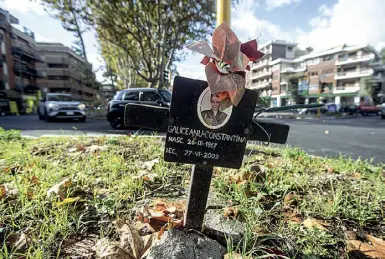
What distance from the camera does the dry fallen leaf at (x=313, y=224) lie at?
3.80ft

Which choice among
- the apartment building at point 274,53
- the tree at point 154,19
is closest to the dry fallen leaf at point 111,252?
the tree at point 154,19

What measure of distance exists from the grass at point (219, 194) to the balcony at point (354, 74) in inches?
1815

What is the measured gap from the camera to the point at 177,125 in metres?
0.98

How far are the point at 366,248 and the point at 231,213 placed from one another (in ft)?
2.12

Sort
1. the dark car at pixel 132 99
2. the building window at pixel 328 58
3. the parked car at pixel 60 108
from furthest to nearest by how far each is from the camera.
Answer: the building window at pixel 328 58
the parked car at pixel 60 108
the dark car at pixel 132 99

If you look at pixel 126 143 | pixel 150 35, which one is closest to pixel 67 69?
pixel 150 35

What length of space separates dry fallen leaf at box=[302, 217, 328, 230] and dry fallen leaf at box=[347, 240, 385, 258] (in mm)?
131

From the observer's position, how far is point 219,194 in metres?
1.55

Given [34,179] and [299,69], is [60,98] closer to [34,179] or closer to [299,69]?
[34,179]

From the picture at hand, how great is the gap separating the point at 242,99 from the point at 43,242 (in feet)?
3.58

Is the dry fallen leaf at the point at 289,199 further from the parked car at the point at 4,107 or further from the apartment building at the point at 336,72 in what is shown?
the apartment building at the point at 336,72

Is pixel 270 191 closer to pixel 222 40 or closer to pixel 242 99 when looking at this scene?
pixel 242 99

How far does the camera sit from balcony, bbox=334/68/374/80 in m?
37.4

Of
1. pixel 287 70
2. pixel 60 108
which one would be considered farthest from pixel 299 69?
pixel 60 108
